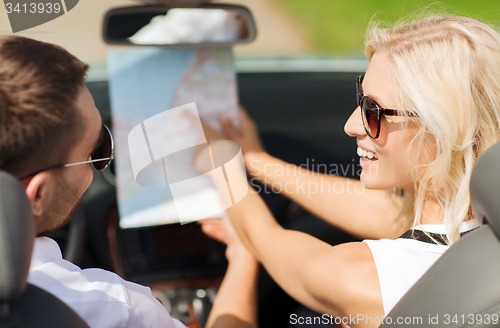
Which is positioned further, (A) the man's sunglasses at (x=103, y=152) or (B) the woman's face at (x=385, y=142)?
(B) the woman's face at (x=385, y=142)

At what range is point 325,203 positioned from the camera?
1.80 meters

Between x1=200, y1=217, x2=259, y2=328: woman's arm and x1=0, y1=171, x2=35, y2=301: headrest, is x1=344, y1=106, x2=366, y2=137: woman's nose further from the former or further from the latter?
x1=0, y1=171, x2=35, y2=301: headrest

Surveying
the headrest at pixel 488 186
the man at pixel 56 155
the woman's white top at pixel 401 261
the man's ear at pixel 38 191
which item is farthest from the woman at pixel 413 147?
the man's ear at pixel 38 191

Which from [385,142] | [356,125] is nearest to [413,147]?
[385,142]

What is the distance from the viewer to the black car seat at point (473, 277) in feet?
2.65

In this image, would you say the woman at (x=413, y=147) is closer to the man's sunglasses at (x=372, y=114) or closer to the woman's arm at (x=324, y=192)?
the man's sunglasses at (x=372, y=114)

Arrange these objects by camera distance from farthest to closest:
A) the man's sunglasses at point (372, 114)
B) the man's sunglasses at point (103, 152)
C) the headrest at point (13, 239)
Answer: the man's sunglasses at point (372, 114)
the man's sunglasses at point (103, 152)
the headrest at point (13, 239)

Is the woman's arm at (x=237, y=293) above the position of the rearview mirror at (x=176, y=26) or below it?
below

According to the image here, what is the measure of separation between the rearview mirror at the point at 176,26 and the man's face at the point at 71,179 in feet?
3.09

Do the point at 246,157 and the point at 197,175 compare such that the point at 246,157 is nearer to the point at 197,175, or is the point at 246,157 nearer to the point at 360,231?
the point at 197,175

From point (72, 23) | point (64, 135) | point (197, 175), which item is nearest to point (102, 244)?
point (197, 175)

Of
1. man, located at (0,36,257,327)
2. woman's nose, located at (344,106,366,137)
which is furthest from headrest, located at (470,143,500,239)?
man, located at (0,36,257,327)

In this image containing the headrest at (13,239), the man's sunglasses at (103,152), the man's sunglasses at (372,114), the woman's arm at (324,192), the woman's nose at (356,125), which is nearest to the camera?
the headrest at (13,239)

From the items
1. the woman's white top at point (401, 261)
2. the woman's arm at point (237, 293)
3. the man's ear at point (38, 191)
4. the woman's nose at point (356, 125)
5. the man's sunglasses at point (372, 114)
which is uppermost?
the man's ear at point (38, 191)
